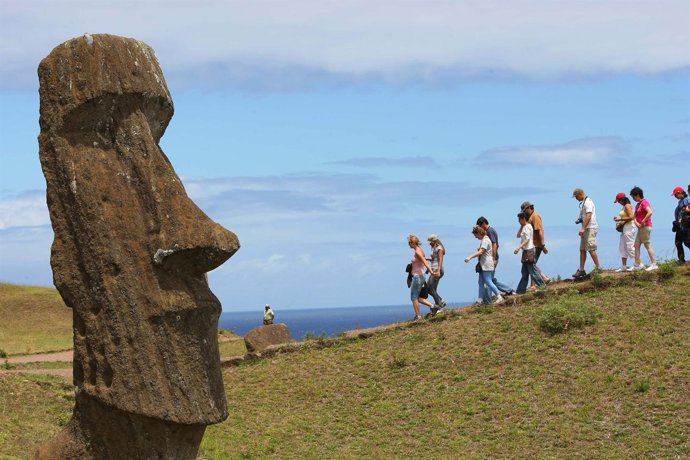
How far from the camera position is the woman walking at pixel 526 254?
23.7 metres

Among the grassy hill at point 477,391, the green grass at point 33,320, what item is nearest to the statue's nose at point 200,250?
the grassy hill at point 477,391

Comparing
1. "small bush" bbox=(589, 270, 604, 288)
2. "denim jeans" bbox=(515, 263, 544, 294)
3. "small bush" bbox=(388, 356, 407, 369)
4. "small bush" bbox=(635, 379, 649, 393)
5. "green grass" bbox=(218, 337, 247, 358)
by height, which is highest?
"denim jeans" bbox=(515, 263, 544, 294)

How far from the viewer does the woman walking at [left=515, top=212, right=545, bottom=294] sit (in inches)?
Answer: 933

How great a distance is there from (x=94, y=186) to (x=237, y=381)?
13.5 metres

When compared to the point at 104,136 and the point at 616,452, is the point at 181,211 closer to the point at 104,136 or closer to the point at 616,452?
the point at 104,136

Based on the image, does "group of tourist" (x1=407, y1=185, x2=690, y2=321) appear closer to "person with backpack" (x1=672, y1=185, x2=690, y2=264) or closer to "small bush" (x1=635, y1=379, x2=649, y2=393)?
"person with backpack" (x1=672, y1=185, x2=690, y2=264)

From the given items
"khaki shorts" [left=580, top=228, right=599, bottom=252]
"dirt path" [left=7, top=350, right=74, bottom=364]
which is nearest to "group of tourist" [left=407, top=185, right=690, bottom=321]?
"khaki shorts" [left=580, top=228, right=599, bottom=252]

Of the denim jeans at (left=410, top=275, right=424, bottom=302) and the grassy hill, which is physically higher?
the denim jeans at (left=410, top=275, right=424, bottom=302)

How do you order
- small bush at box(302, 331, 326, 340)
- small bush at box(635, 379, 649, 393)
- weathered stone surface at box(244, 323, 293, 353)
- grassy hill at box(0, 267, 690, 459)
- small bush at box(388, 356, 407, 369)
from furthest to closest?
weathered stone surface at box(244, 323, 293, 353) < small bush at box(302, 331, 326, 340) < small bush at box(388, 356, 407, 369) < small bush at box(635, 379, 649, 393) < grassy hill at box(0, 267, 690, 459)

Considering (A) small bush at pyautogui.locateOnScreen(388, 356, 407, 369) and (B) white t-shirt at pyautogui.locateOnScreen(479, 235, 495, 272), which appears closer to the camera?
(A) small bush at pyautogui.locateOnScreen(388, 356, 407, 369)

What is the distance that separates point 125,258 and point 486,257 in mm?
14649

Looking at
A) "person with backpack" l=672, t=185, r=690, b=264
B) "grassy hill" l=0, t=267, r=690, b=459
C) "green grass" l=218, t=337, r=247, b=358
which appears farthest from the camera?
"green grass" l=218, t=337, r=247, b=358

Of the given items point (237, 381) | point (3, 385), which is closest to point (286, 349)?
point (237, 381)

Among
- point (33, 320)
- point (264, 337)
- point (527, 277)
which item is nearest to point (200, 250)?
point (527, 277)
